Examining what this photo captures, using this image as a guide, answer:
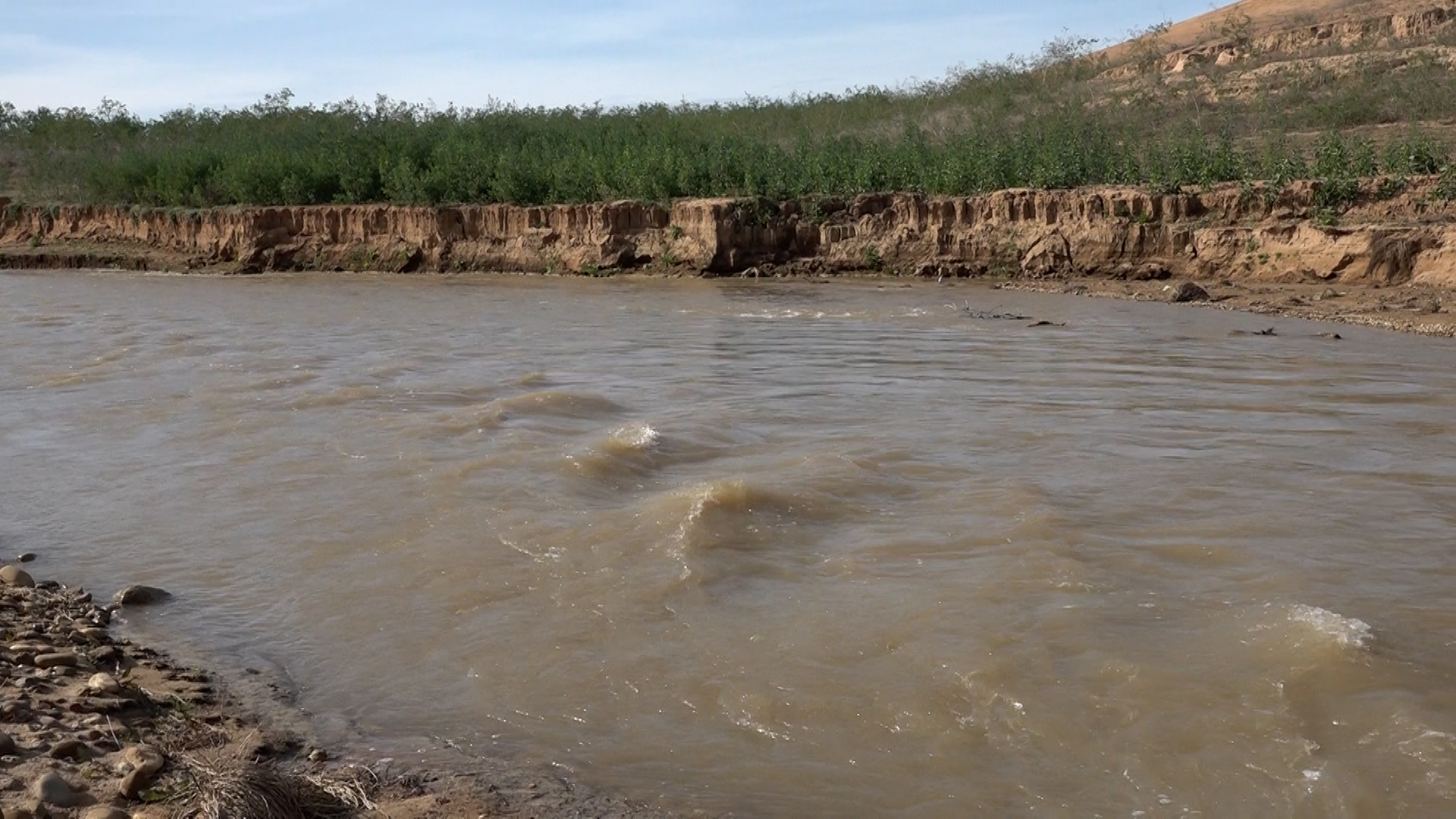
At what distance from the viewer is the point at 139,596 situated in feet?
20.0

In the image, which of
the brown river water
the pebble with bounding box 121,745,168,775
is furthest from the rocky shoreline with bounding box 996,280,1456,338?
the pebble with bounding box 121,745,168,775

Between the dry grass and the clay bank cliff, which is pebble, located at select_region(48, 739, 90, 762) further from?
the clay bank cliff

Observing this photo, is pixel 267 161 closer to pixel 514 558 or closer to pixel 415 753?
pixel 514 558

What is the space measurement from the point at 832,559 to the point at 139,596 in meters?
3.38

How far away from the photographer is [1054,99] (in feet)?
92.7

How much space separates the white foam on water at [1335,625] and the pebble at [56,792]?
462 cm

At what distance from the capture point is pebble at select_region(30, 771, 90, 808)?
376 cm

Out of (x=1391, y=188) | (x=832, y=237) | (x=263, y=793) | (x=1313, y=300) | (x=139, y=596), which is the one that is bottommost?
(x=139, y=596)

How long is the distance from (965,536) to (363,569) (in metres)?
3.14

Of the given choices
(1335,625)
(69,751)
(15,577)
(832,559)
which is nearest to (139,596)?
(15,577)

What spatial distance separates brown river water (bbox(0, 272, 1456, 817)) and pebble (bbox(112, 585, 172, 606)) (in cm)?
18

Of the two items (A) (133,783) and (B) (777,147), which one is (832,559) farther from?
(B) (777,147)

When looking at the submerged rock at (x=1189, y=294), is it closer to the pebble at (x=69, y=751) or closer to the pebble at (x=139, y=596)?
the pebble at (x=139, y=596)

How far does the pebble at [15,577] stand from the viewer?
615cm
